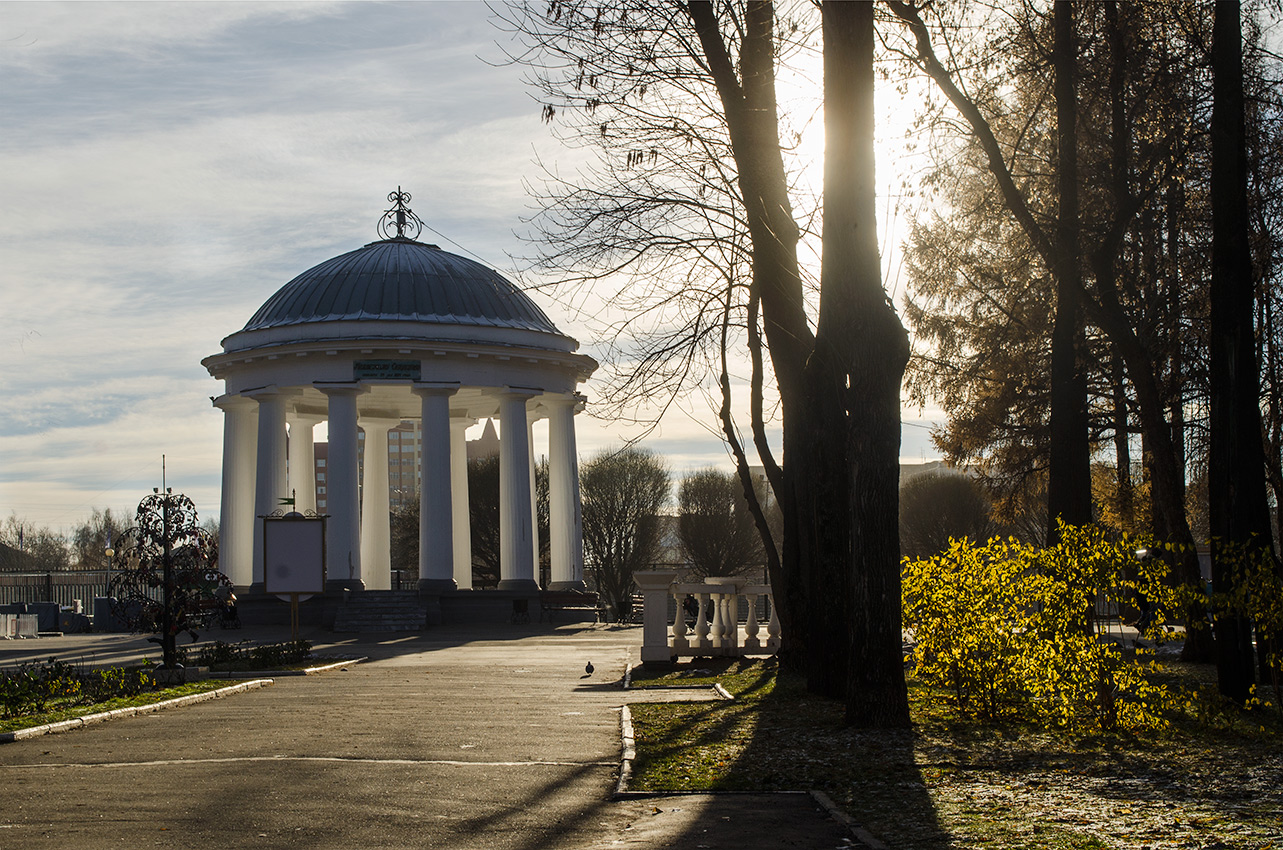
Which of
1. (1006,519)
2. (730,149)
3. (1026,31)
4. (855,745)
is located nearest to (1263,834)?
(855,745)

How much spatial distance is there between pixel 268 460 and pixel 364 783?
1360 inches

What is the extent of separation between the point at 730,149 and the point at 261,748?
1012cm

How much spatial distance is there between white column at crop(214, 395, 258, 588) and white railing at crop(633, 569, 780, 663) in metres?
25.0

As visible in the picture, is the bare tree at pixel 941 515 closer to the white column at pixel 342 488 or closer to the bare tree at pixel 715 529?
the bare tree at pixel 715 529

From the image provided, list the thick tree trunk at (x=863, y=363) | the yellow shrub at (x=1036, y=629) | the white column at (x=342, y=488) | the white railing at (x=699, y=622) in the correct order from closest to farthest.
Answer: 1. the yellow shrub at (x=1036, y=629)
2. the thick tree trunk at (x=863, y=363)
3. the white railing at (x=699, y=622)
4. the white column at (x=342, y=488)

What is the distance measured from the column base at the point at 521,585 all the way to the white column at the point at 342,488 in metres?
4.94

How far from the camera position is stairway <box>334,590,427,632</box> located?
3838 centimetres

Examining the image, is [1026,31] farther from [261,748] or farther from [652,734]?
[261,748]

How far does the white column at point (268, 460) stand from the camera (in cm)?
4159

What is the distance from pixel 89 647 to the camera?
107 ft

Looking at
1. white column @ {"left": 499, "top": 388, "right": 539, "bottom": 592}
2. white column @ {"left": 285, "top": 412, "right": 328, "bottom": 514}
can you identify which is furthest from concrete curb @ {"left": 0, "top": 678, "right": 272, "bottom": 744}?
white column @ {"left": 285, "top": 412, "right": 328, "bottom": 514}

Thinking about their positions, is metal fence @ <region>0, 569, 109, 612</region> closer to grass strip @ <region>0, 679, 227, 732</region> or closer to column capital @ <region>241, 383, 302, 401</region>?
column capital @ <region>241, 383, 302, 401</region>

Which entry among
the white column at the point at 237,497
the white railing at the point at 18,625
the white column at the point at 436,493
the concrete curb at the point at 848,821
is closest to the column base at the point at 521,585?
the white column at the point at 436,493

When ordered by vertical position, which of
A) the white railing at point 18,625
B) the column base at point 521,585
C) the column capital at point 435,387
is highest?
the column capital at point 435,387
